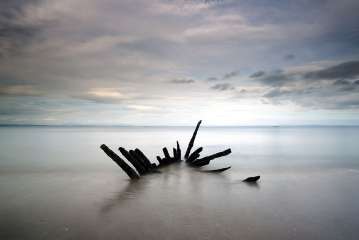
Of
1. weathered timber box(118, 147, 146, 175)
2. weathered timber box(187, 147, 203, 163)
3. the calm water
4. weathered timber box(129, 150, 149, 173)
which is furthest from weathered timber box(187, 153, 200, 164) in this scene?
weathered timber box(118, 147, 146, 175)

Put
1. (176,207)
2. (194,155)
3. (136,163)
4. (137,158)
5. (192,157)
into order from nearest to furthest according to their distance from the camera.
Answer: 1. (176,207)
2. (136,163)
3. (137,158)
4. (194,155)
5. (192,157)

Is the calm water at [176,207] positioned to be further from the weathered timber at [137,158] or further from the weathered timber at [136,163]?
the weathered timber at [137,158]

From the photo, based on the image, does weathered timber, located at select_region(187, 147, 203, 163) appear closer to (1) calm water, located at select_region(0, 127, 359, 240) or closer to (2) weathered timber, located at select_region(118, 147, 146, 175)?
(1) calm water, located at select_region(0, 127, 359, 240)

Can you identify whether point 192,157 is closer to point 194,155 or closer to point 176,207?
point 194,155

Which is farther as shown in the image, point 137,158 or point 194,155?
point 194,155

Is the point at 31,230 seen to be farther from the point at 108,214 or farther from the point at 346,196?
the point at 346,196

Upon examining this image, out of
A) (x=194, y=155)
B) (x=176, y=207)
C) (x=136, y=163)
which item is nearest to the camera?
(x=176, y=207)

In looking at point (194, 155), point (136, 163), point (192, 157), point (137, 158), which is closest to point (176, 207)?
point (136, 163)

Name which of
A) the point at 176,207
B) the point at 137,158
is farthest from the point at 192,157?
the point at 176,207

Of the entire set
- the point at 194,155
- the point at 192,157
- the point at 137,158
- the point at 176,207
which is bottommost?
the point at 176,207

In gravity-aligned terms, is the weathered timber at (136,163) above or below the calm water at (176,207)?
above

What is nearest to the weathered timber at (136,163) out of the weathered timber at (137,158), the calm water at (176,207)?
the weathered timber at (137,158)

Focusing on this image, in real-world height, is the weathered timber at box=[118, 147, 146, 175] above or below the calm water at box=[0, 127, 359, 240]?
above

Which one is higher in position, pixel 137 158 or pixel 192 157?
pixel 137 158
